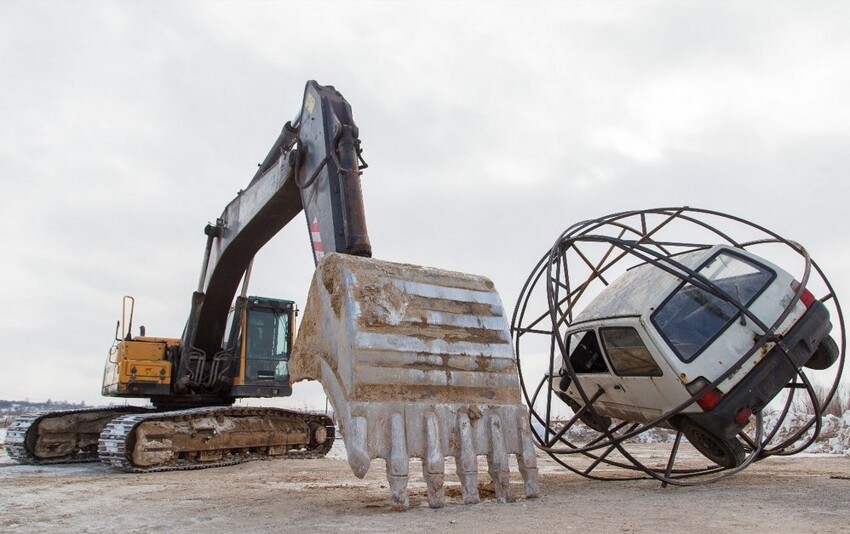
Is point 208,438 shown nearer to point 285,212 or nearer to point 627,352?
point 285,212

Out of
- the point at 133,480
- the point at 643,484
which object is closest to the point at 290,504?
the point at 643,484

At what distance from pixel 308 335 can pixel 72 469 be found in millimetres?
6798

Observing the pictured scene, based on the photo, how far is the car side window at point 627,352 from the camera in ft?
18.3

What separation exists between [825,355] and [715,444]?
5.02 feet

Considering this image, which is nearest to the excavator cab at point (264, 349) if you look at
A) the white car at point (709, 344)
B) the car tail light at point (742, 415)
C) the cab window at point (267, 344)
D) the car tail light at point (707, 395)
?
the cab window at point (267, 344)

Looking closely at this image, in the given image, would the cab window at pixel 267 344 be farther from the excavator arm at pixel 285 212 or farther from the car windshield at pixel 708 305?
the car windshield at pixel 708 305

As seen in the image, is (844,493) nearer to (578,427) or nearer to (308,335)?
(308,335)

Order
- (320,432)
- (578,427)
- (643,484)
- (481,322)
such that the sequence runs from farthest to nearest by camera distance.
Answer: (578,427)
(320,432)
(643,484)
(481,322)

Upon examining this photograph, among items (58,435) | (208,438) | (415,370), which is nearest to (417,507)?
(415,370)

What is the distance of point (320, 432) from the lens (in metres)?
11.5

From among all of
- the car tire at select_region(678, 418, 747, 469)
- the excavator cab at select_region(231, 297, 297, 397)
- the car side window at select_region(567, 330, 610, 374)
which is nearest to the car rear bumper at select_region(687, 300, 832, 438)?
the car tire at select_region(678, 418, 747, 469)

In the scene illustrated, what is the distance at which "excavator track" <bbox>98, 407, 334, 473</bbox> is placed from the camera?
8.96m

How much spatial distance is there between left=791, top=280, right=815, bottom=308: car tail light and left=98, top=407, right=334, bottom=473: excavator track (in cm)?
747

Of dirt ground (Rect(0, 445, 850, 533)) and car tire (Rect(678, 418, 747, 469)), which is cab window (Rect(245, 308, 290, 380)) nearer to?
dirt ground (Rect(0, 445, 850, 533))
